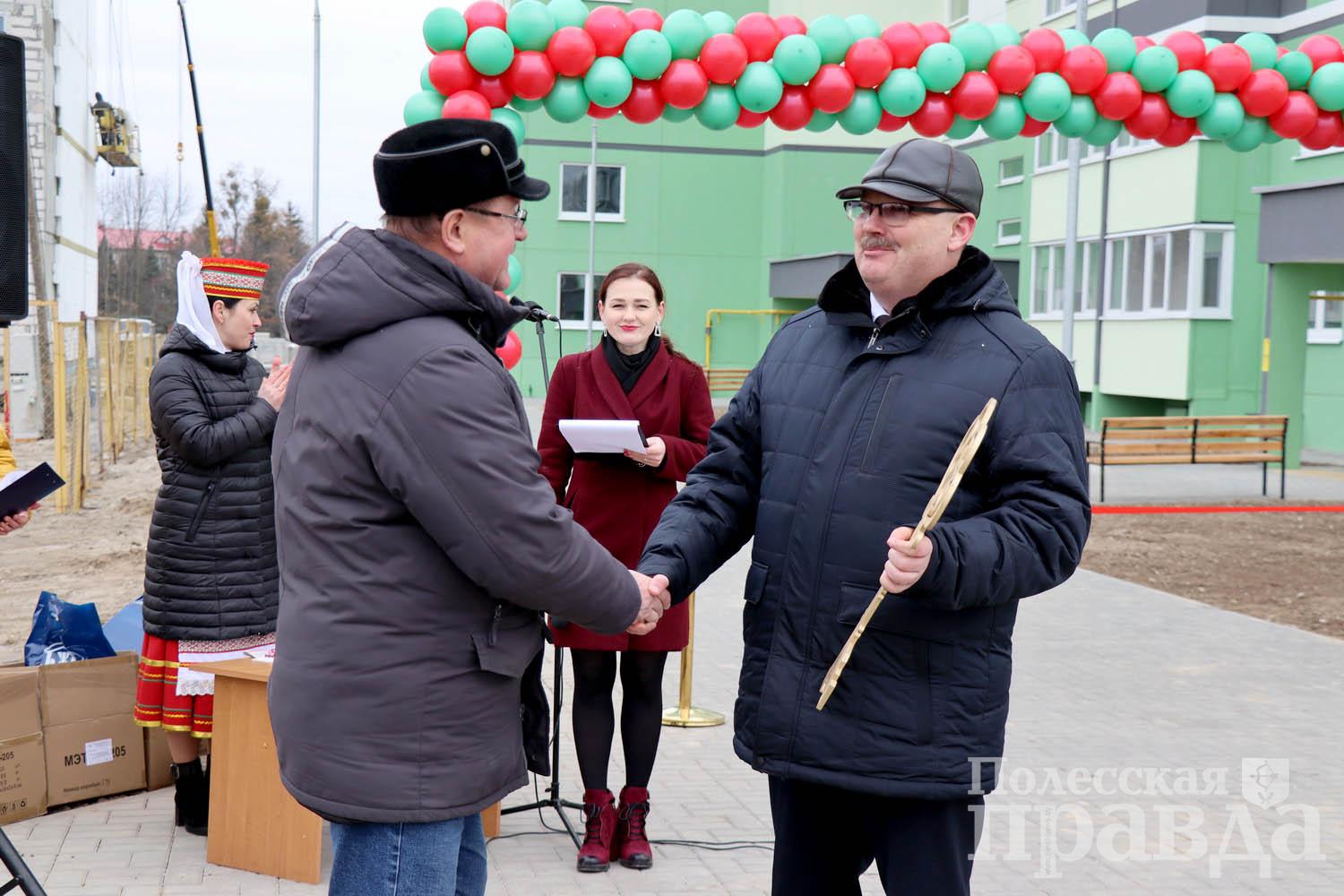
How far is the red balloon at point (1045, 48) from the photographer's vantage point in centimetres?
967

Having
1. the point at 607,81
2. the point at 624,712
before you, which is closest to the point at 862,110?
the point at 607,81

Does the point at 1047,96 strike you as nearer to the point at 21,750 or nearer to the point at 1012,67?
the point at 1012,67

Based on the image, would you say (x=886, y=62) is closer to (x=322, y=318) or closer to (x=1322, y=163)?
(x=322, y=318)

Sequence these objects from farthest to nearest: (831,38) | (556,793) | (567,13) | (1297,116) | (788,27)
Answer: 1. (1297,116)
2. (788,27)
3. (831,38)
4. (567,13)
5. (556,793)

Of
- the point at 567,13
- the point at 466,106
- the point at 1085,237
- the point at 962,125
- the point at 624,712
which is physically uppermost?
the point at 1085,237

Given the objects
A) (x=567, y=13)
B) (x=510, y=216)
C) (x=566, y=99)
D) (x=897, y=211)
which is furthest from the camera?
(x=566, y=99)

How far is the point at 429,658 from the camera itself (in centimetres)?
247

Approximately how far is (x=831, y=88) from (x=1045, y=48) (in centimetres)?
158

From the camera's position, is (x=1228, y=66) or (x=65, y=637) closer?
(x=65, y=637)

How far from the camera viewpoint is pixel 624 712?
485 cm

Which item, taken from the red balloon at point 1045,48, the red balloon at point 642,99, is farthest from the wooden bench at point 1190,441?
the red balloon at point 642,99

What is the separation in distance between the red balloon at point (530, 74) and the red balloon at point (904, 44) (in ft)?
7.87

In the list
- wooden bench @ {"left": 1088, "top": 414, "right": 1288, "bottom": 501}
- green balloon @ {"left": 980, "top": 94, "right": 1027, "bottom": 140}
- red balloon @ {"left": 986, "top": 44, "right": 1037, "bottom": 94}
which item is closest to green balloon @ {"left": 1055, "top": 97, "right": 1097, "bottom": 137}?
green balloon @ {"left": 980, "top": 94, "right": 1027, "bottom": 140}

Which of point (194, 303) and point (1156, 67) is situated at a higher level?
point (1156, 67)
